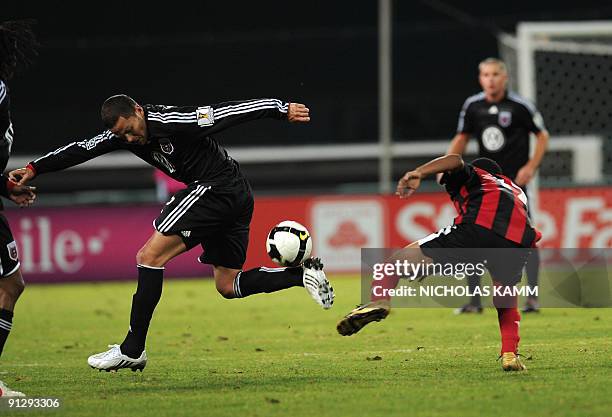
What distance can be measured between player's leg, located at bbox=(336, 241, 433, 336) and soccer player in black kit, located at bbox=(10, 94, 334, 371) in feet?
1.89

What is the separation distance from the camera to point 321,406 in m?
6.24

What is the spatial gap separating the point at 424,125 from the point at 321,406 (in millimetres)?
20482

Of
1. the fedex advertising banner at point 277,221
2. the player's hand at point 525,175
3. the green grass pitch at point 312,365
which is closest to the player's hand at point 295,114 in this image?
the green grass pitch at point 312,365

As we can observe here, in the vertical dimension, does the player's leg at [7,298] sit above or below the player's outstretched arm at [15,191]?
below

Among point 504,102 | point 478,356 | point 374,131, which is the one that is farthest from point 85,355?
point 374,131

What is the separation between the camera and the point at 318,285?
763 centimetres

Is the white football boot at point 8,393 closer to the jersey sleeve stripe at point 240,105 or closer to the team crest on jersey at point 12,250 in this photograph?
the team crest on jersey at point 12,250

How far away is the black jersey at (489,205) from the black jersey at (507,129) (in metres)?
3.73

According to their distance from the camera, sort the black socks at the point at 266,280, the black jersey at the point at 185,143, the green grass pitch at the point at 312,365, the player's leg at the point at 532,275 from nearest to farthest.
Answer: the green grass pitch at the point at 312,365, the black jersey at the point at 185,143, the black socks at the point at 266,280, the player's leg at the point at 532,275

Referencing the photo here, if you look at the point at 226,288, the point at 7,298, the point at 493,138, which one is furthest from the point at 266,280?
the point at 493,138

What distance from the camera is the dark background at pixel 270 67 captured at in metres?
26.0

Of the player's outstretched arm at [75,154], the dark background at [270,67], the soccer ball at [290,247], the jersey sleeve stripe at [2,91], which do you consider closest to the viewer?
the jersey sleeve stripe at [2,91]

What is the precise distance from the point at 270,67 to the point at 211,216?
19.3m

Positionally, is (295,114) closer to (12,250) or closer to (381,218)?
(12,250)
